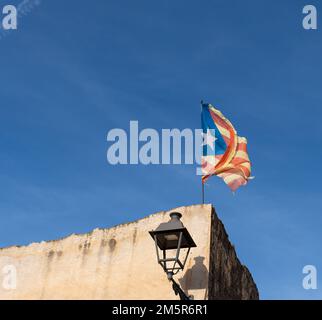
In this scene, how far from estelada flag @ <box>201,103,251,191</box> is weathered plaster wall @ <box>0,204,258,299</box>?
1153 mm

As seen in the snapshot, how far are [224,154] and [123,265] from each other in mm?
3497

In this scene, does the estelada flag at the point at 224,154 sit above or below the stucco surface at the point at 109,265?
above

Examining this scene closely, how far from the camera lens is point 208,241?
47.7ft

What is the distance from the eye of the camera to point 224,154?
→ 16062 millimetres

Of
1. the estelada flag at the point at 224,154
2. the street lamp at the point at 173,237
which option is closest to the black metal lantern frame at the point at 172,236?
the street lamp at the point at 173,237

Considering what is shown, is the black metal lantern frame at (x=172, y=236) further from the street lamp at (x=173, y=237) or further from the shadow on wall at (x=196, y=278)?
the shadow on wall at (x=196, y=278)

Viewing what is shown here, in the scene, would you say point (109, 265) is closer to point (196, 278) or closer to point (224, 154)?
point (196, 278)

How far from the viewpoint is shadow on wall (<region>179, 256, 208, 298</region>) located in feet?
46.1

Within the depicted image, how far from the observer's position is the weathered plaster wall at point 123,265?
567 inches

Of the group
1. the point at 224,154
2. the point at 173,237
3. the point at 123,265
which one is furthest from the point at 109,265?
the point at 173,237

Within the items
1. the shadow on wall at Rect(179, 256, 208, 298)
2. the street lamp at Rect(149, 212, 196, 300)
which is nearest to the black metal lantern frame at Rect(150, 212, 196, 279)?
the street lamp at Rect(149, 212, 196, 300)

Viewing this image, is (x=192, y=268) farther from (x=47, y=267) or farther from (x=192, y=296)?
(x=47, y=267)
